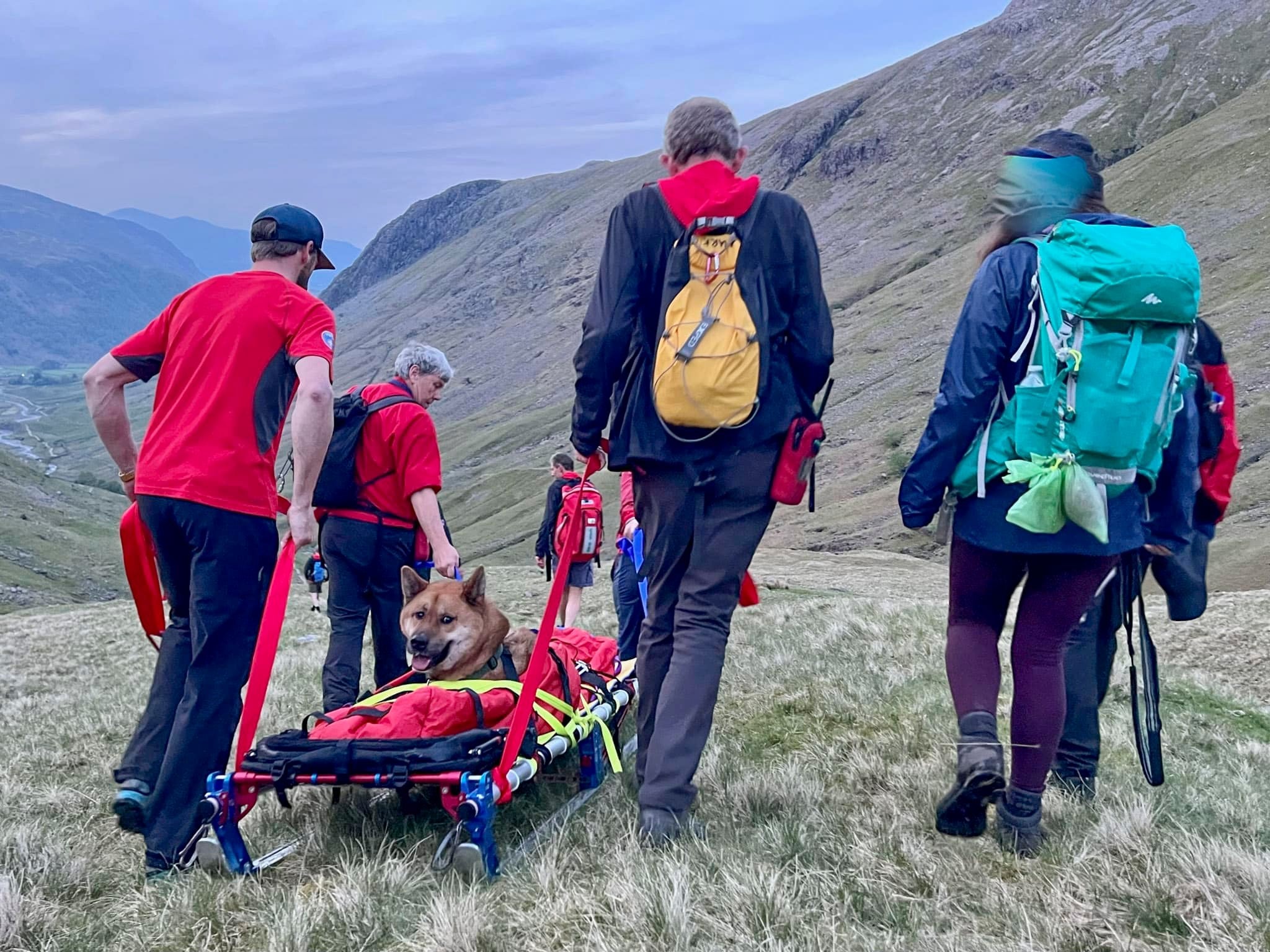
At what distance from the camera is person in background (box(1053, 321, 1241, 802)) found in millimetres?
4160

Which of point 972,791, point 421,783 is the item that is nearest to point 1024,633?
point 972,791

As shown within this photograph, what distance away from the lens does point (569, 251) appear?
193 m

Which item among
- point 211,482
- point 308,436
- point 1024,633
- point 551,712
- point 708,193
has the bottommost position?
point 551,712

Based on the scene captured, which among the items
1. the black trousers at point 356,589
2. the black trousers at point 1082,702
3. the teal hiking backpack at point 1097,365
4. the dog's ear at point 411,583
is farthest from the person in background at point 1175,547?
the black trousers at point 356,589

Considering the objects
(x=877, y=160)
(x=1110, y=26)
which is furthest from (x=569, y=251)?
(x=1110, y=26)

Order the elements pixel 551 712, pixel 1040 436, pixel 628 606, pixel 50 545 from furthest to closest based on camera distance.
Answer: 1. pixel 50 545
2. pixel 628 606
3. pixel 551 712
4. pixel 1040 436

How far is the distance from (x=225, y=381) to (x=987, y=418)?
305 cm

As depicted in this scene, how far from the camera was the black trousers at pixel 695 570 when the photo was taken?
163 inches

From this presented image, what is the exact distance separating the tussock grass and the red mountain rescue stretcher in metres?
0.15

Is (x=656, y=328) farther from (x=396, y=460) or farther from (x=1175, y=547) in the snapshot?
(x=396, y=460)

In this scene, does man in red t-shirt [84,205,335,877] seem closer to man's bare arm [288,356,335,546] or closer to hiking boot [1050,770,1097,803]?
man's bare arm [288,356,335,546]

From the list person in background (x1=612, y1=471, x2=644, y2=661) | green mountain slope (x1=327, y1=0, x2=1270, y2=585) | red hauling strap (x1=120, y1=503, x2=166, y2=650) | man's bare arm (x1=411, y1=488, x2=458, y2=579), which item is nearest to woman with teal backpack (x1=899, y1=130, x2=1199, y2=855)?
man's bare arm (x1=411, y1=488, x2=458, y2=579)

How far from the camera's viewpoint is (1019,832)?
381 centimetres

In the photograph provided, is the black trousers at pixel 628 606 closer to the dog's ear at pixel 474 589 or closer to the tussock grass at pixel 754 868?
the tussock grass at pixel 754 868
